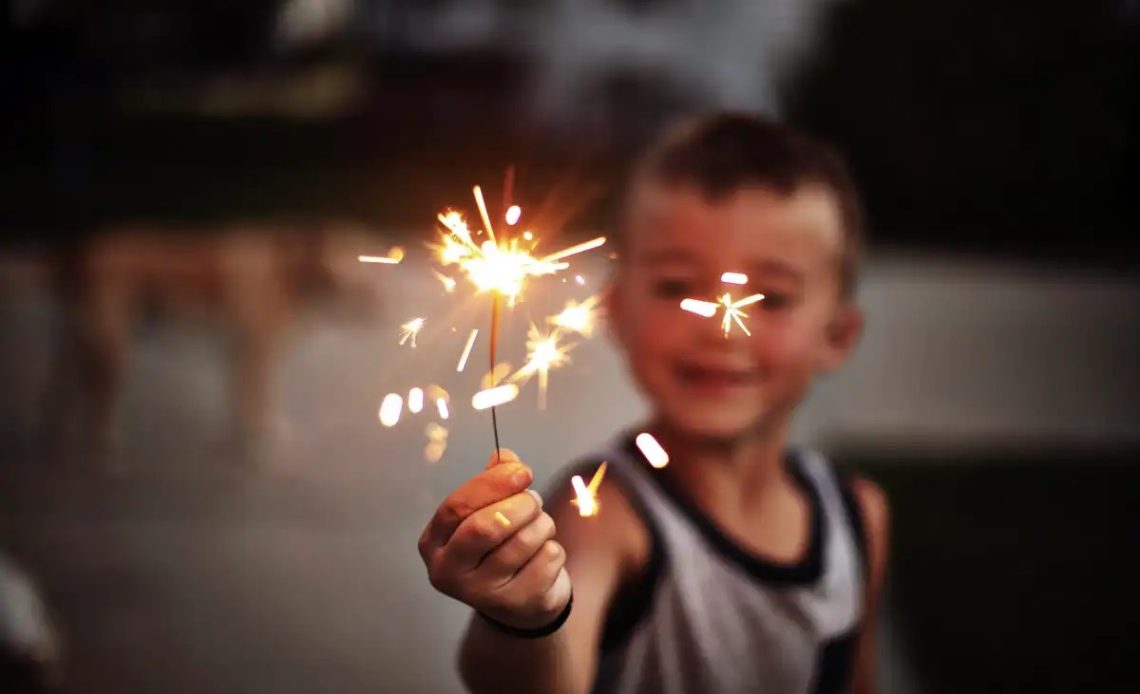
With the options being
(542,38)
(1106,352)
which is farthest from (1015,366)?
(542,38)

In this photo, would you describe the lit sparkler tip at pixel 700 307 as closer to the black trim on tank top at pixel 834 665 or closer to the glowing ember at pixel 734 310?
the glowing ember at pixel 734 310

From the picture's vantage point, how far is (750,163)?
0.76 m

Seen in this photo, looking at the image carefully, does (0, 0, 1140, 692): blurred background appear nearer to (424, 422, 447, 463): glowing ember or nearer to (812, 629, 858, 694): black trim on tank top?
(424, 422, 447, 463): glowing ember

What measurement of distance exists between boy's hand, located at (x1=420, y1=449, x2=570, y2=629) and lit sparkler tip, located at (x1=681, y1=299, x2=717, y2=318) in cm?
20

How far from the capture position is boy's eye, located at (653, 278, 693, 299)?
2.43ft

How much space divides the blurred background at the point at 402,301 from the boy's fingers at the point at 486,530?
37.6 inches

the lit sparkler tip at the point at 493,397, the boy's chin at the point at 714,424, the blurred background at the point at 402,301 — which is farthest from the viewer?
the blurred background at the point at 402,301

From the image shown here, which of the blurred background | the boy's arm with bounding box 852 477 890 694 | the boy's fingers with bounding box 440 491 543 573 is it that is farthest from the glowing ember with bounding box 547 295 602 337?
the blurred background

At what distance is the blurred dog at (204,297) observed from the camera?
2.40m

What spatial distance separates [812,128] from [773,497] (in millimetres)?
1736

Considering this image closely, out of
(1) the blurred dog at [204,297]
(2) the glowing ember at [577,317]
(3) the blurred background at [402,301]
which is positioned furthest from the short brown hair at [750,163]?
(1) the blurred dog at [204,297]

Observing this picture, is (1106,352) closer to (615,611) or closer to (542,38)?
(542,38)

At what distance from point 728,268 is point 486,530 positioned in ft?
0.92

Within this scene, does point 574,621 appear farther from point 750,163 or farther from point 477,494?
point 750,163
